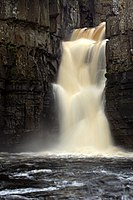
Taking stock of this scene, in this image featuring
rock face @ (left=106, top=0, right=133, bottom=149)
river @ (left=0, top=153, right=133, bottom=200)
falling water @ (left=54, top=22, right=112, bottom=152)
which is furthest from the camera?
falling water @ (left=54, top=22, right=112, bottom=152)

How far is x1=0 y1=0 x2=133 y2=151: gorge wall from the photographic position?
968 inches

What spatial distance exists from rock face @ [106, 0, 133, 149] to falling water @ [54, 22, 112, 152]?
0.83m

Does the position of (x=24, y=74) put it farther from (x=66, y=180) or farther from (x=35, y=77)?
(x=66, y=180)

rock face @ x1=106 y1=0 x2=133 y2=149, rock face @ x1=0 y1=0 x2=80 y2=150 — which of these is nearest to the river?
rock face @ x1=0 y1=0 x2=80 y2=150

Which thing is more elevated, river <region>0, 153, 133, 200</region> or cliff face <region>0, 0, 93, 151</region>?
cliff face <region>0, 0, 93, 151</region>

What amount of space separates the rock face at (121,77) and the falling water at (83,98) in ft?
2.72

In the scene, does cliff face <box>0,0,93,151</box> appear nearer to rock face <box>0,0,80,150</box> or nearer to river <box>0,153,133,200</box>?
rock face <box>0,0,80,150</box>

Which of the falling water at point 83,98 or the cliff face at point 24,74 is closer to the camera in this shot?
the cliff face at point 24,74

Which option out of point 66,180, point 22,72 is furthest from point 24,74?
point 66,180

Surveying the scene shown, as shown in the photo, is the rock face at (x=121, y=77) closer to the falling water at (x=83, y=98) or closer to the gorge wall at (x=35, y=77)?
the gorge wall at (x=35, y=77)

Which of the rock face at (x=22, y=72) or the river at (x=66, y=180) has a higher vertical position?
the rock face at (x=22, y=72)

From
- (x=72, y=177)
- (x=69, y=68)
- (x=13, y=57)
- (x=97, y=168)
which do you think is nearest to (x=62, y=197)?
(x=72, y=177)

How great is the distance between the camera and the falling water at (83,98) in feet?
82.2

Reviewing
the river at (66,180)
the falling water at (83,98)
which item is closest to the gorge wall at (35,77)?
the falling water at (83,98)
